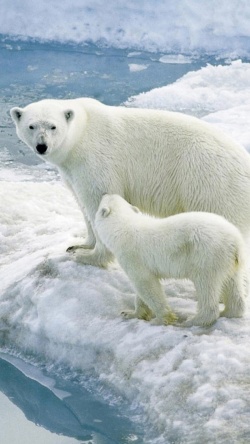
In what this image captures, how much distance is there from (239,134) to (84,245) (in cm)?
402

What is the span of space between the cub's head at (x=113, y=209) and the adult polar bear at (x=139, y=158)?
0.30 metres

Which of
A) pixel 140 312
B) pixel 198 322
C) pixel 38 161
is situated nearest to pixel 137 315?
pixel 140 312

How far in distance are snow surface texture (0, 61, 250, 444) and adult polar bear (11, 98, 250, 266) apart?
34cm

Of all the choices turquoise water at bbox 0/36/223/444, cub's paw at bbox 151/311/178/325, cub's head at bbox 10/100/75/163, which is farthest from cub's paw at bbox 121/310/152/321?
cub's head at bbox 10/100/75/163

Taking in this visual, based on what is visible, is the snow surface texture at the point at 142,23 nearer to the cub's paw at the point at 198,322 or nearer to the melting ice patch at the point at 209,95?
the melting ice patch at the point at 209,95

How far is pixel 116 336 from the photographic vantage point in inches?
173

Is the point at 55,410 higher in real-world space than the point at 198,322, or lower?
lower

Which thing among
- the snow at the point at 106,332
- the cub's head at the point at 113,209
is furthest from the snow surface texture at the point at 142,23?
the cub's head at the point at 113,209

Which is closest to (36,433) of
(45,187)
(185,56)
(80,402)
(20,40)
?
(80,402)

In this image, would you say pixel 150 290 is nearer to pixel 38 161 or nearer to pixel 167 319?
pixel 167 319

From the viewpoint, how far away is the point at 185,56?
534 inches

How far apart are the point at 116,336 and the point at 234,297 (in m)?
0.74

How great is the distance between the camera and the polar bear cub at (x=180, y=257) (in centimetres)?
404

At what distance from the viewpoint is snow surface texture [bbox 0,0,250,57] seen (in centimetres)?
1380
